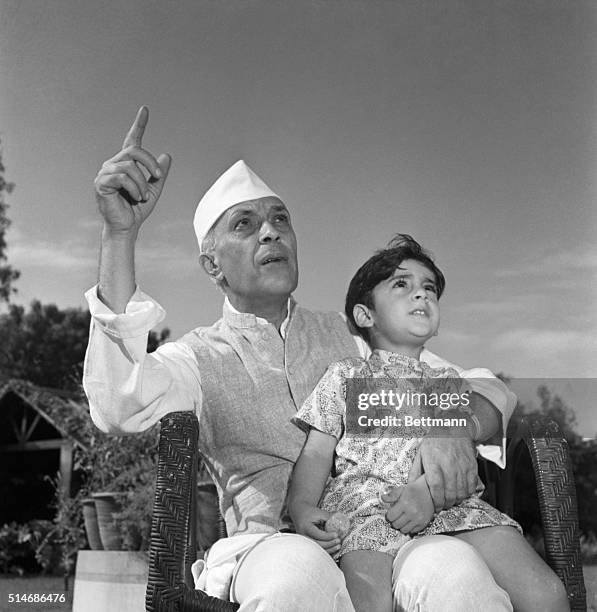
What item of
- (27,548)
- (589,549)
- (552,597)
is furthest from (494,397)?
(27,548)

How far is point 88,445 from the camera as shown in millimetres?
3988

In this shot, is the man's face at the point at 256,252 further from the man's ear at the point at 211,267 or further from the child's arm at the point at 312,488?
the child's arm at the point at 312,488

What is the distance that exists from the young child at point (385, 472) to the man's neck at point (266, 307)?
167mm

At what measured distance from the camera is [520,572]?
1505 millimetres

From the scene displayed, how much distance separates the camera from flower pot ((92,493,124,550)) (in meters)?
3.27

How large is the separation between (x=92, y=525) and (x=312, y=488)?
2051mm

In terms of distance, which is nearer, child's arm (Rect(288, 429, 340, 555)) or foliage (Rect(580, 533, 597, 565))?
child's arm (Rect(288, 429, 340, 555))

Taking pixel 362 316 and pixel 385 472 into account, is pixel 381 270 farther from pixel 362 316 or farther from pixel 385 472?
pixel 385 472

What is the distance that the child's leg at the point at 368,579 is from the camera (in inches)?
57.1

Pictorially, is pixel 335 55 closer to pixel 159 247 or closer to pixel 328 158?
pixel 328 158

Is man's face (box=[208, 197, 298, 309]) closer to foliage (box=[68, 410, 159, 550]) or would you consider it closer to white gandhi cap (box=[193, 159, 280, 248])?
white gandhi cap (box=[193, 159, 280, 248])

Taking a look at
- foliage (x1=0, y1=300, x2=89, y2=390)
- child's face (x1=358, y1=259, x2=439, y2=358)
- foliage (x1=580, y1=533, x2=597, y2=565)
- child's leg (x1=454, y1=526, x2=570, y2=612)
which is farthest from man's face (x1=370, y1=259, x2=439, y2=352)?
foliage (x1=0, y1=300, x2=89, y2=390)

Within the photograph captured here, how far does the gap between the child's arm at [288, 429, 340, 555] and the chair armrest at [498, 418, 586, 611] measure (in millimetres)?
402

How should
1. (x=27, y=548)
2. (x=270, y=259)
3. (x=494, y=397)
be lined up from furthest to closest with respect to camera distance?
(x=27, y=548), (x=270, y=259), (x=494, y=397)
